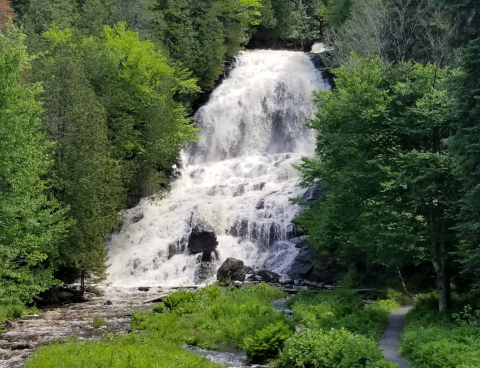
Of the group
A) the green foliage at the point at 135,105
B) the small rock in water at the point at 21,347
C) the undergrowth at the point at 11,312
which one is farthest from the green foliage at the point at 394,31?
the small rock in water at the point at 21,347

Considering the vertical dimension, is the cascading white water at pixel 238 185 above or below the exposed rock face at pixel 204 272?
above

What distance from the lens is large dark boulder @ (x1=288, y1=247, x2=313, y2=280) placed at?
29.1 meters

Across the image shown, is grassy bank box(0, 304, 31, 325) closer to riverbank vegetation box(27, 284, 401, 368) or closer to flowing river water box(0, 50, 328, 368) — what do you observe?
flowing river water box(0, 50, 328, 368)

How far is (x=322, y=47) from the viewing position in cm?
6353

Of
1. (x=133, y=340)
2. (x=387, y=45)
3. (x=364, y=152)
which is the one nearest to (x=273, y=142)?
(x=387, y=45)

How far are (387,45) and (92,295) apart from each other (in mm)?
28508

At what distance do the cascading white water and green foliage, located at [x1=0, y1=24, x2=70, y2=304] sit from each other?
9.91 meters

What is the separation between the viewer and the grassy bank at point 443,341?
10.8 meters

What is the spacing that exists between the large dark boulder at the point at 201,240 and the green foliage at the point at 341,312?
32.6 feet

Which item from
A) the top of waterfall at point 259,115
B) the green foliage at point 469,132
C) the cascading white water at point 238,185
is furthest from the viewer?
the top of waterfall at point 259,115

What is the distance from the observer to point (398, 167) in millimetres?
16906

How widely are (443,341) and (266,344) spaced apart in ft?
14.8

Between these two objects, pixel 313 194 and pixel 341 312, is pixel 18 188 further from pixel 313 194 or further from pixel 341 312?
pixel 313 194

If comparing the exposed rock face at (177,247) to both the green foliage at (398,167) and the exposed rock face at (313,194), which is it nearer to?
the exposed rock face at (313,194)
